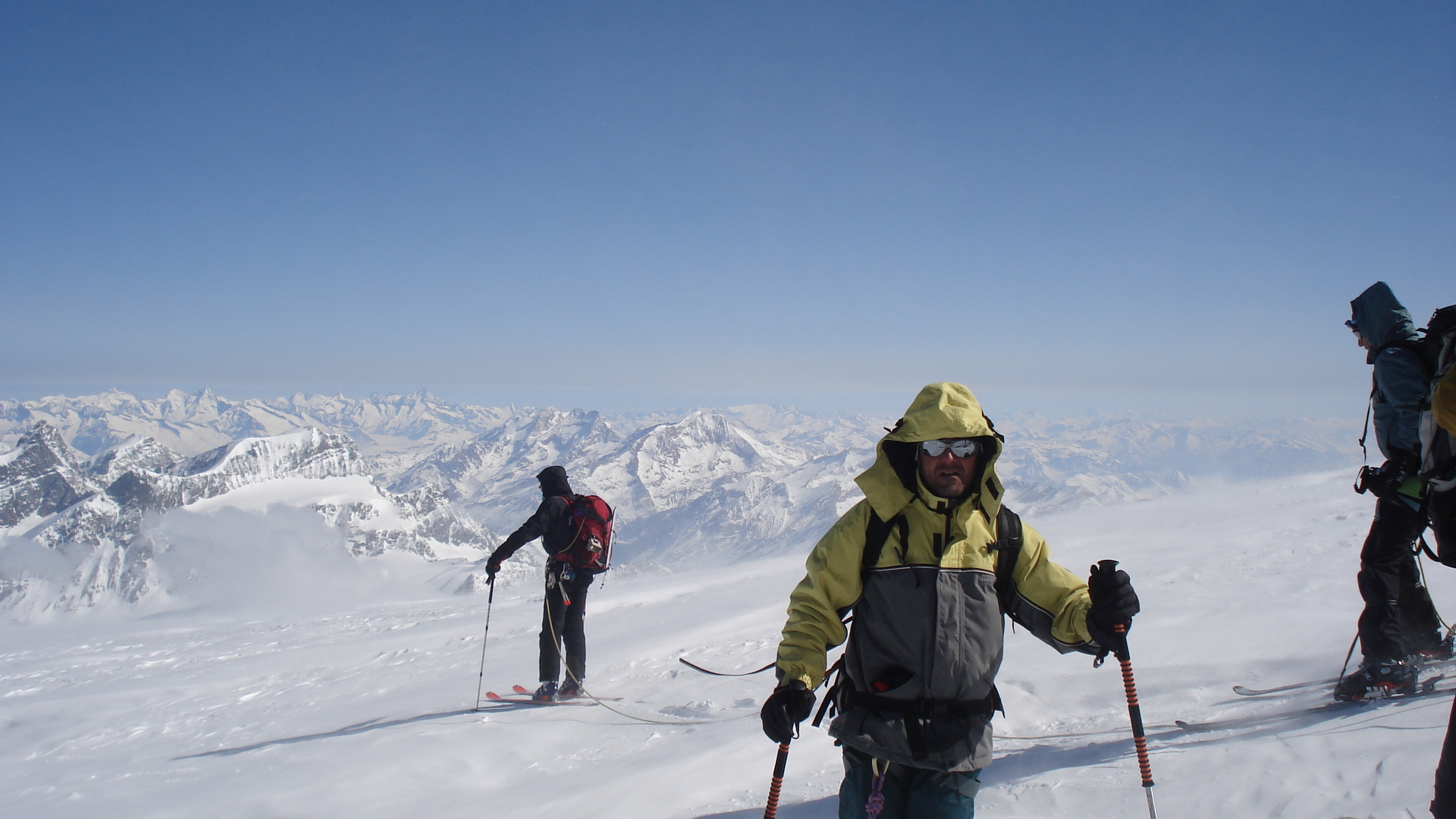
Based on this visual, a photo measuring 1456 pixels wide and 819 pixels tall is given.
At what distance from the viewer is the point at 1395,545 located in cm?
541

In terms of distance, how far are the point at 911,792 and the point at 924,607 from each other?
89 cm

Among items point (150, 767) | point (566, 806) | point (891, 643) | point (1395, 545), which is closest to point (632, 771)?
point (566, 806)

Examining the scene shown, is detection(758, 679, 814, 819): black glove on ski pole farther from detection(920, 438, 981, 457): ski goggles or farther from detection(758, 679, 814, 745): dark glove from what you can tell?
detection(920, 438, 981, 457): ski goggles

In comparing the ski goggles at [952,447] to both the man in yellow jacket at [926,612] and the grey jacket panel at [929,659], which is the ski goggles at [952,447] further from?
the grey jacket panel at [929,659]

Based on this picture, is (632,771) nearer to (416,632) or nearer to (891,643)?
(891,643)

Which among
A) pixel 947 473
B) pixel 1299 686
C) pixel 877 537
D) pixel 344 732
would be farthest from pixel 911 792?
pixel 344 732

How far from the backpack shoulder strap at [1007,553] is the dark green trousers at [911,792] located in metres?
0.85

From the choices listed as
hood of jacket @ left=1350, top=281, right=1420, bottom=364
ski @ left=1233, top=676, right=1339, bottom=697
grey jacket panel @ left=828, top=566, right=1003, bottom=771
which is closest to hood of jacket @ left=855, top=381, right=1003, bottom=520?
grey jacket panel @ left=828, top=566, right=1003, bottom=771

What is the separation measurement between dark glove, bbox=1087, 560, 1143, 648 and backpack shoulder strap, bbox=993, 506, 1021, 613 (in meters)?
0.36

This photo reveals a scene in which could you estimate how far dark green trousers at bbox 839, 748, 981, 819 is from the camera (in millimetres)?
3246

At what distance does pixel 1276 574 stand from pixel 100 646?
25.2 m

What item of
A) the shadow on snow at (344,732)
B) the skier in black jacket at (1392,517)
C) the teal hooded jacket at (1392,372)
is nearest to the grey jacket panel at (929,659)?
the teal hooded jacket at (1392,372)

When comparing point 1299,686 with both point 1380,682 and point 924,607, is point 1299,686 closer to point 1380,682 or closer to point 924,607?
point 1380,682

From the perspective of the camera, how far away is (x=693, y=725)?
734 cm
